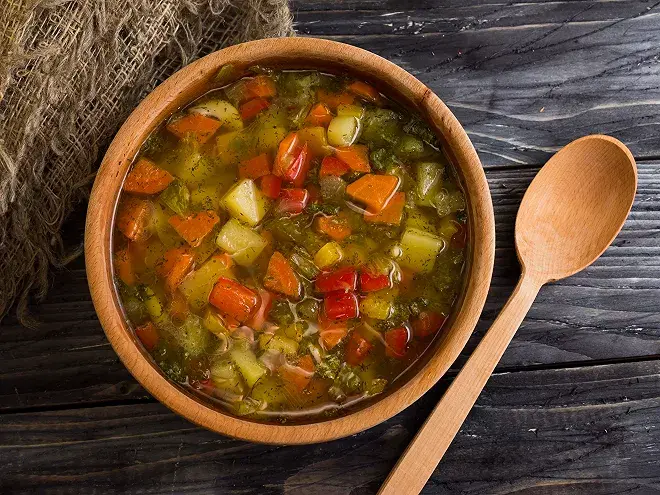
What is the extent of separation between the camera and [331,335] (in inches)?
84.7

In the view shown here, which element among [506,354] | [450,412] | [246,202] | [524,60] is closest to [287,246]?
[246,202]

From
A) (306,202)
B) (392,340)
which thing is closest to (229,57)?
(306,202)

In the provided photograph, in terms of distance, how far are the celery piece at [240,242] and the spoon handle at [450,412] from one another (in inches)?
30.0

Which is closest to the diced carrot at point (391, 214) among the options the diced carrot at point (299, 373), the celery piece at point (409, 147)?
the celery piece at point (409, 147)

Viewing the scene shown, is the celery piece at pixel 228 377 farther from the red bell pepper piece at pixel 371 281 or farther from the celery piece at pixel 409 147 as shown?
the celery piece at pixel 409 147

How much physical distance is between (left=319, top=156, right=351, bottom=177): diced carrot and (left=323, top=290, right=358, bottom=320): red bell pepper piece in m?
0.35

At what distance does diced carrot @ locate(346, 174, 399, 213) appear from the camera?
7.07 feet

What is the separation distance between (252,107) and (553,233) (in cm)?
105

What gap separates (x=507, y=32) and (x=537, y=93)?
0.78 feet

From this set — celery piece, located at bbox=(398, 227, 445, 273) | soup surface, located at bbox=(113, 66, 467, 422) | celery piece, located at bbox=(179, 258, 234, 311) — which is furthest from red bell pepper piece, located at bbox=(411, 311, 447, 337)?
celery piece, located at bbox=(179, 258, 234, 311)

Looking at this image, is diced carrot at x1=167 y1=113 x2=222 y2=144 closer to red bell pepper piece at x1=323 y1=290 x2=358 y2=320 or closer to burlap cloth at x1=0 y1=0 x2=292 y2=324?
burlap cloth at x1=0 y1=0 x2=292 y2=324

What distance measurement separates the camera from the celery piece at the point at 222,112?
7.23 ft

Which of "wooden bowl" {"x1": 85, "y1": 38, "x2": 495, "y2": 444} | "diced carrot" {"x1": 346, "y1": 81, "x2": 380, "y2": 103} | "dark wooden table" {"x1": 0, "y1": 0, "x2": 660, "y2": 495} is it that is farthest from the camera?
"dark wooden table" {"x1": 0, "y1": 0, "x2": 660, "y2": 495}

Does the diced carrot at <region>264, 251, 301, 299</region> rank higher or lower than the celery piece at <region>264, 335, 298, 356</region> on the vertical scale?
higher
